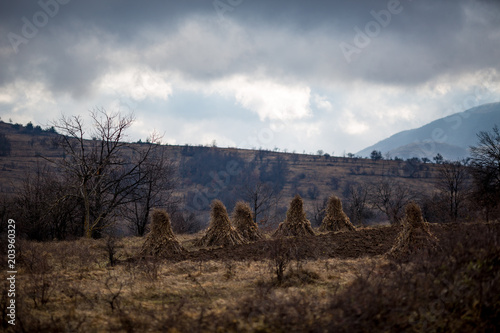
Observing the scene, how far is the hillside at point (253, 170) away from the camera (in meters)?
69.4

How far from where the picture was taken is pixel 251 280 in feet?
24.6

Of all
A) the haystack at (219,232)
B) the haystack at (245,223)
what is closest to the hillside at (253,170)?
the haystack at (245,223)

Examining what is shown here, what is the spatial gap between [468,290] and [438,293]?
534 mm

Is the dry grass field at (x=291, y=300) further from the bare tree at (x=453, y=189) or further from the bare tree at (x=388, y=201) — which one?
the bare tree at (x=453, y=189)

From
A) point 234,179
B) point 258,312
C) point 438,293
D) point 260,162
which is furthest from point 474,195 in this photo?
point 260,162

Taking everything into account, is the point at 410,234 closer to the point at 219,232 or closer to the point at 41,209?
the point at 219,232

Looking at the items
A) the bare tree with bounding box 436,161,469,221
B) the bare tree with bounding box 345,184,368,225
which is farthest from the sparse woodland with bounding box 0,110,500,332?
the bare tree with bounding box 345,184,368,225

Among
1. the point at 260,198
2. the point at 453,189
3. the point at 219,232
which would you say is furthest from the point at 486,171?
the point at 260,198

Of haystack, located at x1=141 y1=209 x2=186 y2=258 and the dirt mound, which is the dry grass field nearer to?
the dirt mound

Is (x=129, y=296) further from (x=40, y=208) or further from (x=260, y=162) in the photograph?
(x=260, y=162)

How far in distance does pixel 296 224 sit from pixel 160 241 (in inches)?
308

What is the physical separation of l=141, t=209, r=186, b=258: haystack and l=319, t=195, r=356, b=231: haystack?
33.0 ft

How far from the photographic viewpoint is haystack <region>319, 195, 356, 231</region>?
18906mm

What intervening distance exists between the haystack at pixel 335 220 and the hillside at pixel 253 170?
45804mm
